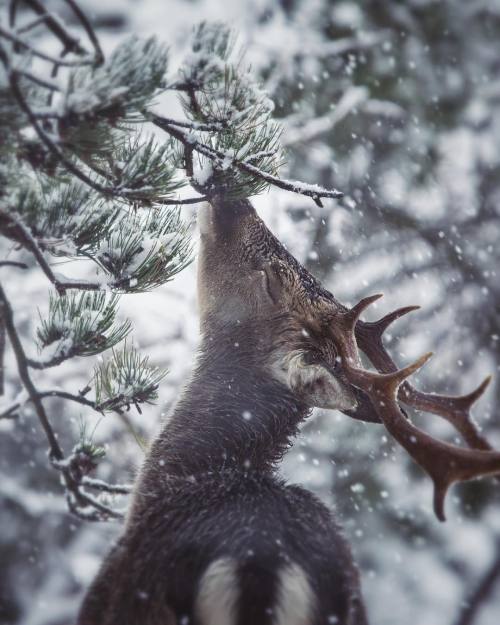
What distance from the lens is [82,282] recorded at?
2.25 meters

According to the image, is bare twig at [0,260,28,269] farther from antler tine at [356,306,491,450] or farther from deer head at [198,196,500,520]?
antler tine at [356,306,491,450]

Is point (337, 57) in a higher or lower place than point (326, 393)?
higher

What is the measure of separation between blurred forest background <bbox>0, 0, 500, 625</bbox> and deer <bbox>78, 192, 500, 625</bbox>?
3.07 m

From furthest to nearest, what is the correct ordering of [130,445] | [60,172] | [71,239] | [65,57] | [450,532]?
[450,532] → [130,445] → [71,239] → [60,172] → [65,57]

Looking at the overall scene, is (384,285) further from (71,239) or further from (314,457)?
(71,239)

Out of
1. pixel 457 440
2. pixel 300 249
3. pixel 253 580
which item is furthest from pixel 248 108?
pixel 457 440

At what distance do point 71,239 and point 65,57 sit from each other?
51cm

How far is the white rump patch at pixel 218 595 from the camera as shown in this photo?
6.12ft

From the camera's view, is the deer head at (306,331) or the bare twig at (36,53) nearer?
the bare twig at (36,53)

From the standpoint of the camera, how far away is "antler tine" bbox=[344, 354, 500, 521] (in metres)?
2.12

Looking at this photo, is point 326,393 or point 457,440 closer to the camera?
point 326,393

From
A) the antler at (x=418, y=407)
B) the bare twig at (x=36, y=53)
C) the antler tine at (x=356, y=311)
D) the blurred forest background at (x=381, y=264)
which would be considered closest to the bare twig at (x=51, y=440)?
the bare twig at (x=36, y=53)

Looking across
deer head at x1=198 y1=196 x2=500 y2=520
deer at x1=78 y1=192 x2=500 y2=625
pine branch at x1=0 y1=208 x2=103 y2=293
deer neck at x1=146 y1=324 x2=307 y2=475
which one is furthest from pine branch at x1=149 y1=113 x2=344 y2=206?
deer neck at x1=146 y1=324 x2=307 y2=475

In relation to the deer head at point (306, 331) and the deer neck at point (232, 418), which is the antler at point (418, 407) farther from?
the deer neck at point (232, 418)
